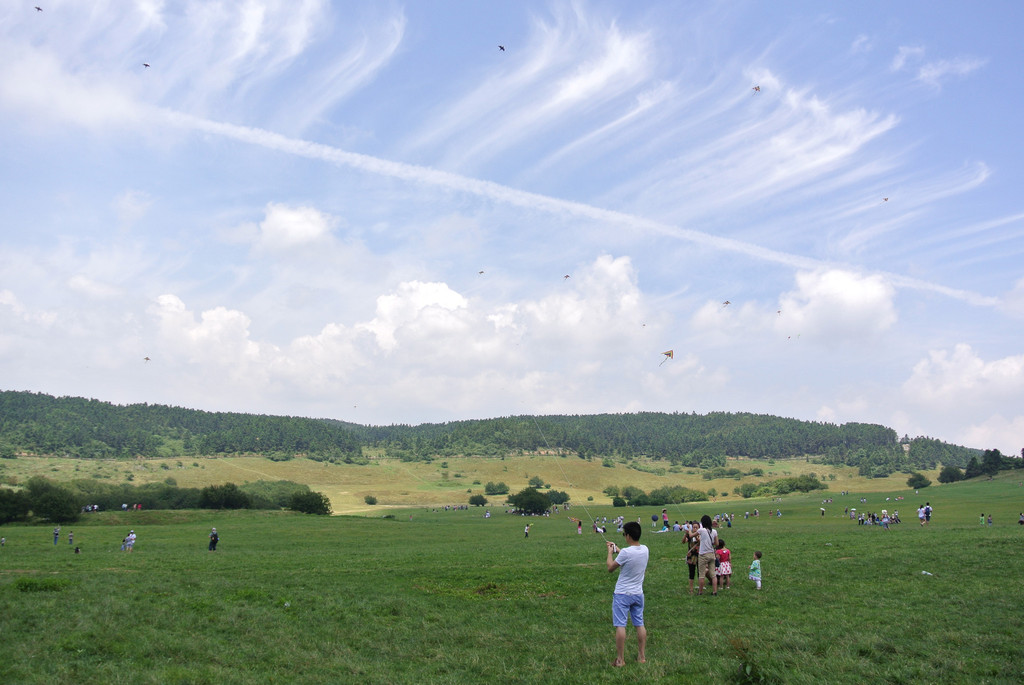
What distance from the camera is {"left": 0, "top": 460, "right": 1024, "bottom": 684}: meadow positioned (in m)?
11.5

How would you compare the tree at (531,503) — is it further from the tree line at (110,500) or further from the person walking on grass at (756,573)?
the person walking on grass at (756,573)

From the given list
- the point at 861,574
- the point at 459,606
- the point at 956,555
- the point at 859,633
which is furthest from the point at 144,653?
→ the point at 956,555

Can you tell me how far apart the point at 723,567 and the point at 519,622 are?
7.25 m

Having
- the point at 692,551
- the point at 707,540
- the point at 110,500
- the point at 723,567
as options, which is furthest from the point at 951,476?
the point at 110,500

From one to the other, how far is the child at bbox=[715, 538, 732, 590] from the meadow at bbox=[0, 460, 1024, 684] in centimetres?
57

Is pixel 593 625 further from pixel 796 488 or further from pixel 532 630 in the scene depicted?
pixel 796 488

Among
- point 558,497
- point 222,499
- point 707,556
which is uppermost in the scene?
point 707,556

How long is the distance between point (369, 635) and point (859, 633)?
11453mm

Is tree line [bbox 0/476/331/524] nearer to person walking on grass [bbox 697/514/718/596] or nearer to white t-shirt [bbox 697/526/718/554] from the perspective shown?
person walking on grass [bbox 697/514/718/596]

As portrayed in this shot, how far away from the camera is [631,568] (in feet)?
36.4

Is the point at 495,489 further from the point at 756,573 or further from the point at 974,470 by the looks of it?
the point at 756,573

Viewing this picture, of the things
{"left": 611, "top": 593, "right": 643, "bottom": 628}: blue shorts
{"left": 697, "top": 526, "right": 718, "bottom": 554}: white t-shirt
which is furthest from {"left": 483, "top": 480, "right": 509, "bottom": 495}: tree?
{"left": 611, "top": 593, "right": 643, "bottom": 628}: blue shorts

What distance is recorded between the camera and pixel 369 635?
50.5ft

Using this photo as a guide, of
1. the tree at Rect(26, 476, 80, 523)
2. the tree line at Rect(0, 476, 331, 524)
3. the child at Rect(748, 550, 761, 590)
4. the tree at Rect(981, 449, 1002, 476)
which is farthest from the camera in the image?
the tree at Rect(981, 449, 1002, 476)
